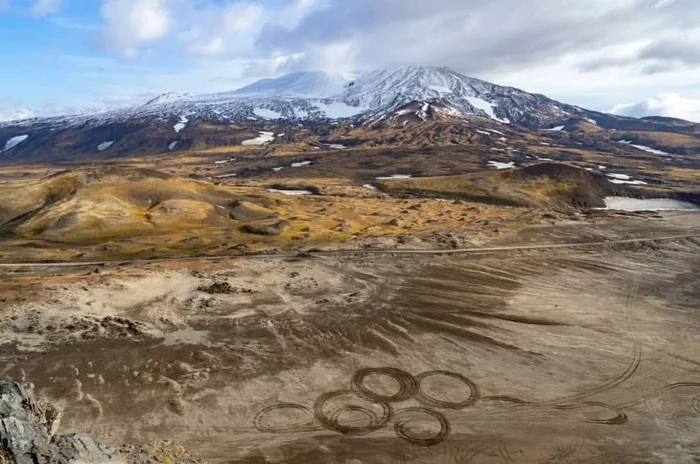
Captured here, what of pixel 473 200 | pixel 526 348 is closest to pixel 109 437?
pixel 526 348

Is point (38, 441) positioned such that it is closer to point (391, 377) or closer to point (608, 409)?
point (391, 377)

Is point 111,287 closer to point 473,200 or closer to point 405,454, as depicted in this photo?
point 405,454

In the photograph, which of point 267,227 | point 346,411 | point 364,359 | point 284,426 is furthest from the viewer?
point 267,227

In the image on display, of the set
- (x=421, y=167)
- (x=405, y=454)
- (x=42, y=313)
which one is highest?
(x=421, y=167)

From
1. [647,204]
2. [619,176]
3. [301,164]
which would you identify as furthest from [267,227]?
[619,176]

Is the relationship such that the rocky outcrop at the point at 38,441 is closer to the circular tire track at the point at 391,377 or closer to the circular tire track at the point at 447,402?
the circular tire track at the point at 391,377
